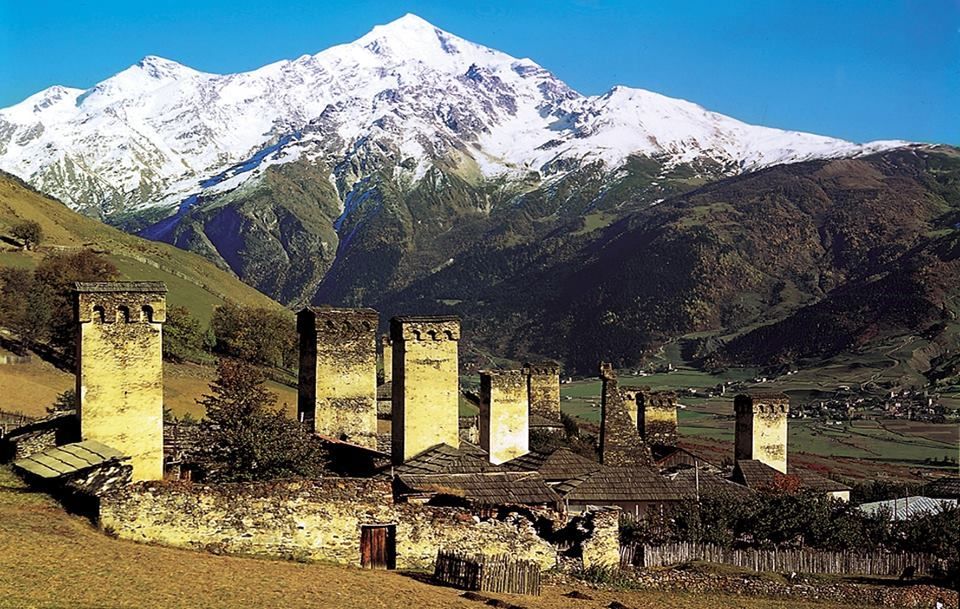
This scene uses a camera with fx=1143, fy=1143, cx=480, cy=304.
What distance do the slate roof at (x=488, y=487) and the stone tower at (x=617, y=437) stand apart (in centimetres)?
942

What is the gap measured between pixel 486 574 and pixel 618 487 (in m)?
13.5

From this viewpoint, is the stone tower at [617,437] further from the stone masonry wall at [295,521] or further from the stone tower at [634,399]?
the stone masonry wall at [295,521]

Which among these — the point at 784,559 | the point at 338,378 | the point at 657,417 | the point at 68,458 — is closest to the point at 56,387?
the point at 657,417

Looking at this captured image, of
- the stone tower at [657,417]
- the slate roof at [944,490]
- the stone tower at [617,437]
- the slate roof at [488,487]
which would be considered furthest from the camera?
the stone tower at [657,417]

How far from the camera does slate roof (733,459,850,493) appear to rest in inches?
1833

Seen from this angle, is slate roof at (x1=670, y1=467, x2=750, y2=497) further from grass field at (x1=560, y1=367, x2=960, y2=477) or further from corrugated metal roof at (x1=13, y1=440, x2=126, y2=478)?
grass field at (x1=560, y1=367, x2=960, y2=477)

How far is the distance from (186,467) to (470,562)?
1094cm

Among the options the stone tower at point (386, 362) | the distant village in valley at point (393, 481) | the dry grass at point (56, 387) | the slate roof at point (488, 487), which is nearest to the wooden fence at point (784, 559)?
the distant village in valley at point (393, 481)

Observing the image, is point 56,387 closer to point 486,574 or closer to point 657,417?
point 657,417

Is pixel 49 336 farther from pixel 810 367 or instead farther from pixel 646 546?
pixel 810 367

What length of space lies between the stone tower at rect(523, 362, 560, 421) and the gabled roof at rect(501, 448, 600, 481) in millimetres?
19541

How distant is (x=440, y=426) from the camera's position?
35.4m

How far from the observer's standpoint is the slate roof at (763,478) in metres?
46.6

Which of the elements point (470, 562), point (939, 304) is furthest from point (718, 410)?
point (470, 562)
